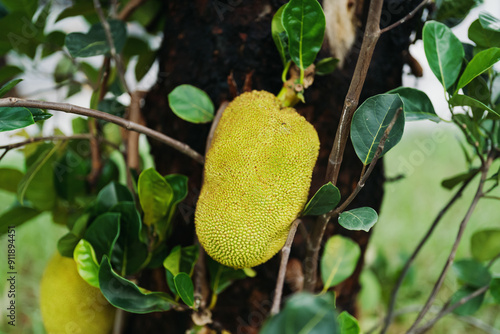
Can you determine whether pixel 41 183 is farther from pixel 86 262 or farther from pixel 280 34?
pixel 280 34

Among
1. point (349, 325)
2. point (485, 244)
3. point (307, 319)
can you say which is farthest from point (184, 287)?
point (485, 244)

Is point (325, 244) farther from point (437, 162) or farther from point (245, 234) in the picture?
point (437, 162)

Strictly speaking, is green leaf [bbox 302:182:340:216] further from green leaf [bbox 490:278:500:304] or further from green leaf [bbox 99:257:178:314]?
green leaf [bbox 490:278:500:304]

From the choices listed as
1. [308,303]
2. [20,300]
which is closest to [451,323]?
[308,303]

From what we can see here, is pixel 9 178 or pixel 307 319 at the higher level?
pixel 307 319

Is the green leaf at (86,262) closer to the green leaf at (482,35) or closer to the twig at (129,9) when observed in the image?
the twig at (129,9)

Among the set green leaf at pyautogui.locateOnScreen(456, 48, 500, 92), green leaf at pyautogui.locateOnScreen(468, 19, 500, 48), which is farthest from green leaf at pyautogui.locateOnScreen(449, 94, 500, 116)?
green leaf at pyautogui.locateOnScreen(468, 19, 500, 48)

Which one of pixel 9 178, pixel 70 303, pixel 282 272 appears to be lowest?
pixel 70 303
